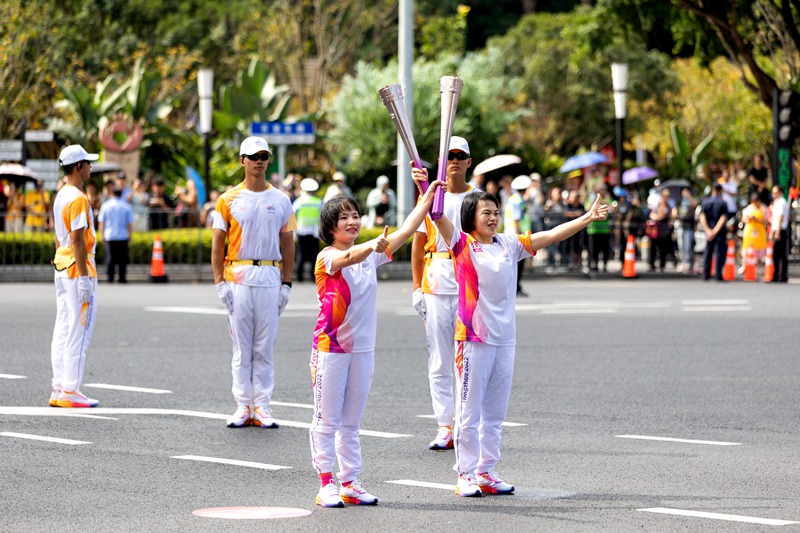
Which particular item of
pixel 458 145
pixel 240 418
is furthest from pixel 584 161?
pixel 458 145

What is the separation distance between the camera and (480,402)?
7715mm

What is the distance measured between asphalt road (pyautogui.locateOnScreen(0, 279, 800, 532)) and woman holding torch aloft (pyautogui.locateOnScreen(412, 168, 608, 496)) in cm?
26

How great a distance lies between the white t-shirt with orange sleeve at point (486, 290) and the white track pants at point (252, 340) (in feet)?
8.49

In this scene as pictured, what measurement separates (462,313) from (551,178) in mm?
35729

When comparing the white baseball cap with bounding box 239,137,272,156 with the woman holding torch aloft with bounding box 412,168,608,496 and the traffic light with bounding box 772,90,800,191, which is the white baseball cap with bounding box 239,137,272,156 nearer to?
the woman holding torch aloft with bounding box 412,168,608,496

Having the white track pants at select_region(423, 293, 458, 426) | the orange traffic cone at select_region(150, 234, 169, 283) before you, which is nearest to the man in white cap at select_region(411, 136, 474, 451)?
the white track pants at select_region(423, 293, 458, 426)

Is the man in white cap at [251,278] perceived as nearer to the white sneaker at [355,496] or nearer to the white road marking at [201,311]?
the white sneaker at [355,496]

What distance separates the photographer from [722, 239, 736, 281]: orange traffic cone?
25906 mm

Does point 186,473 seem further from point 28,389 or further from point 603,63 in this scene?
point 603,63

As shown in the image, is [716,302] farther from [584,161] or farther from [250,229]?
[584,161]

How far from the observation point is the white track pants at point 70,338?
425 inches

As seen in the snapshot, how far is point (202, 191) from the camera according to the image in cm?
3612

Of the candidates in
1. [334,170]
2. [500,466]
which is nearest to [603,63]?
[334,170]

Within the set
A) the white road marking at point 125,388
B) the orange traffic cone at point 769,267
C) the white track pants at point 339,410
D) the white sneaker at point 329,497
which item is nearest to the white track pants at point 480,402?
the white track pants at point 339,410
